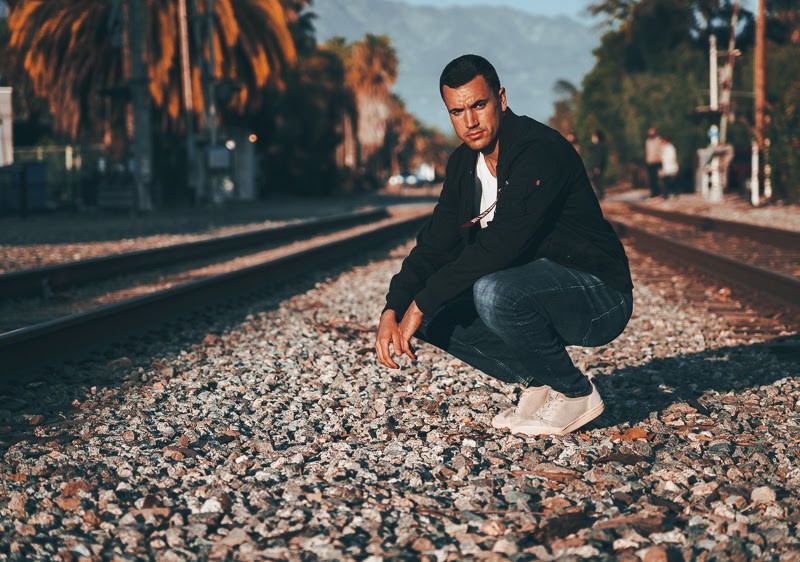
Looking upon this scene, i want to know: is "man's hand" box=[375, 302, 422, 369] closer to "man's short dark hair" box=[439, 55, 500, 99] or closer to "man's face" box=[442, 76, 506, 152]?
"man's face" box=[442, 76, 506, 152]

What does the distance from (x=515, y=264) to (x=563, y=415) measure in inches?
26.3

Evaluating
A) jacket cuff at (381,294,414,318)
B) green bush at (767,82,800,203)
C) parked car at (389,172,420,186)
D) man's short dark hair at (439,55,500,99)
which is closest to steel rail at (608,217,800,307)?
jacket cuff at (381,294,414,318)

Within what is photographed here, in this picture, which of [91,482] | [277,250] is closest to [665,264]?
[277,250]

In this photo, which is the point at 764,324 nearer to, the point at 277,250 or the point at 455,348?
the point at 455,348

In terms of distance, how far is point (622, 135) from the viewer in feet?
180

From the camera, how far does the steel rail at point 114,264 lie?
9211 millimetres

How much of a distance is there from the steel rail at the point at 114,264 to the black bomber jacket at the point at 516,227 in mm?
6060

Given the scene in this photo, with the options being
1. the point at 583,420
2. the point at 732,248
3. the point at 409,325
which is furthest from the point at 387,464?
the point at 732,248

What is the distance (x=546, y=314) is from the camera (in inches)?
157

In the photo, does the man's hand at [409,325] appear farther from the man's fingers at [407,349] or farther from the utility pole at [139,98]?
the utility pole at [139,98]

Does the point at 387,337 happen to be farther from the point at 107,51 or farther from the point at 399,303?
the point at 107,51

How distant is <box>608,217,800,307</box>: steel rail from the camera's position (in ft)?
27.0

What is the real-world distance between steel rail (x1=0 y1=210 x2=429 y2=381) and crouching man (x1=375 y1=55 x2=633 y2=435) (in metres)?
2.55

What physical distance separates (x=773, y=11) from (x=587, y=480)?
5529cm
